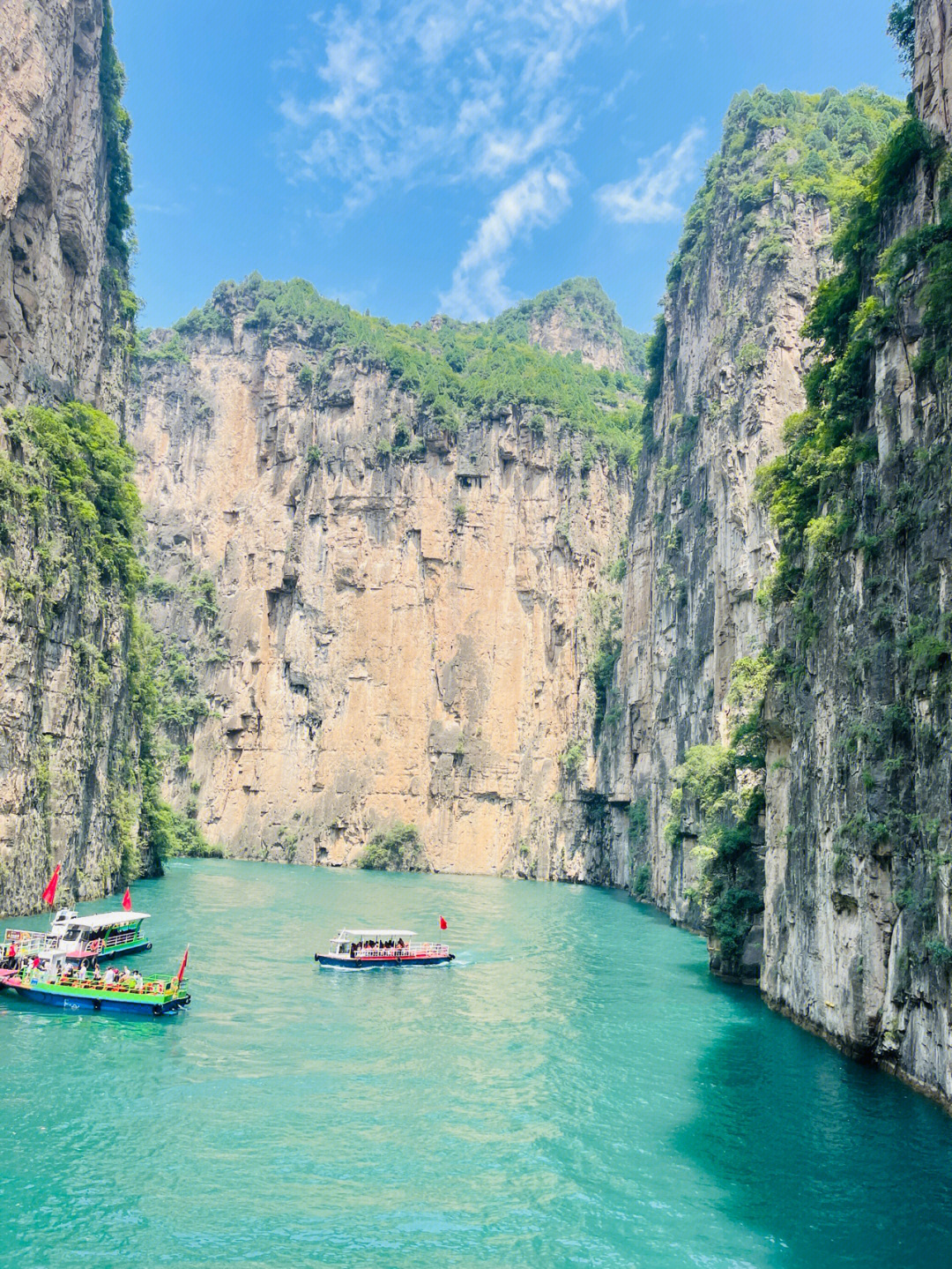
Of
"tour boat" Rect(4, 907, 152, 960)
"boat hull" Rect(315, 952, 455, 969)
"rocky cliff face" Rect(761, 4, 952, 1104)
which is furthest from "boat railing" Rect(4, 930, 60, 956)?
"rocky cliff face" Rect(761, 4, 952, 1104)

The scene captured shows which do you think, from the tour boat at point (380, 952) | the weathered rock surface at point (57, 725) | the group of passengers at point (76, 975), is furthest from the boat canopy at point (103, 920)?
the tour boat at point (380, 952)

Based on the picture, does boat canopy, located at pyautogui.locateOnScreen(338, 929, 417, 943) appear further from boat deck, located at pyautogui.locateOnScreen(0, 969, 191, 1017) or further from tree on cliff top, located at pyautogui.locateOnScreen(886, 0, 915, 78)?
tree on cliff top, located at pyautogui.locateOnScreen(886, 0, 915, 78)

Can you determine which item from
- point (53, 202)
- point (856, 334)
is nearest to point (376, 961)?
point (856, 334)

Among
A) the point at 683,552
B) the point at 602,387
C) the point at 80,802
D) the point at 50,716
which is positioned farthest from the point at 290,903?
the point at 602,387

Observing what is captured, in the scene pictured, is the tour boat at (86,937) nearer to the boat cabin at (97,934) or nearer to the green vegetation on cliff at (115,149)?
the boat cabin at (97,934)

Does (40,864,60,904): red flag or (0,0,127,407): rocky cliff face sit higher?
(0,0,127,407): rocky cliff face
